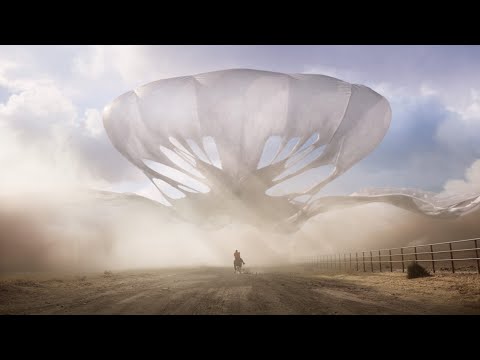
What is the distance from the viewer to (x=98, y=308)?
8.41 m

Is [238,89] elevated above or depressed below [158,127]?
above

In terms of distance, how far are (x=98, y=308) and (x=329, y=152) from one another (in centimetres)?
4601

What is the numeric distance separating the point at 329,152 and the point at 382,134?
10377 mm

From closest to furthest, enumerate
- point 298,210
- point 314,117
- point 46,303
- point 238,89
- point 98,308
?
1. point 98,308
2. point 46,303
3. point 238,89
4. point 314,117
5. point 298,210

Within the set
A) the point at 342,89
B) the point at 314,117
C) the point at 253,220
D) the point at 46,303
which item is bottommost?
the point at 46,303

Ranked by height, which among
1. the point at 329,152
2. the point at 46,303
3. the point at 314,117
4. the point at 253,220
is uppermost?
the point at 314,117
